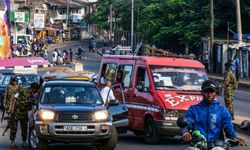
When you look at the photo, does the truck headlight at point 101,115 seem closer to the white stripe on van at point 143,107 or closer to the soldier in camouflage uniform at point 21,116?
the white stripe on van at point 143,107

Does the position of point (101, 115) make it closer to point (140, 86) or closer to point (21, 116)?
point (21, 116)

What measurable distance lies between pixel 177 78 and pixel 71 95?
10.6ft

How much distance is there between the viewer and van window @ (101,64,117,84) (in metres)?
18.9

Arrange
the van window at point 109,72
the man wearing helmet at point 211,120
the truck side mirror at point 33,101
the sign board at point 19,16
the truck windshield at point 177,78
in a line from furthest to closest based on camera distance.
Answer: the sign board at point 19,16 → the van window at point 109,72 → the truck windshield at point 177,78 → the truck side mirror at point 33,101 → the man wearing helmet at point 211,120

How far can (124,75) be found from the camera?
59.9ft

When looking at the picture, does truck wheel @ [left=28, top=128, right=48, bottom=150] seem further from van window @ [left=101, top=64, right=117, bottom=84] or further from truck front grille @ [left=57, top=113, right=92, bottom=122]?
van window @ [left=101, top=64, right=117, bottom=84]

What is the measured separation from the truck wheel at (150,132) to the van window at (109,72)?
8.17 feet

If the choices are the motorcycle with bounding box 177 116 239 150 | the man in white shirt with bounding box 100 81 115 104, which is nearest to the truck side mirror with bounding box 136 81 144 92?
the man in white shirt with bounding box 100 81 115 104

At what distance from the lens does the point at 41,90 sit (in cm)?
1529

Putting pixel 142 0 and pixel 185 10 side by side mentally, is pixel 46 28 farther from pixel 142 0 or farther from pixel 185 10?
pixel 185 10

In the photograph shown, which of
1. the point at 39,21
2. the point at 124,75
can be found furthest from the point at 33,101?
the point at 39,21

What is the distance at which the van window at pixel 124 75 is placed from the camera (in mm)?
17938

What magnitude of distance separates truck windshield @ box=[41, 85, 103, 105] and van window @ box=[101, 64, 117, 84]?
11.5 feet

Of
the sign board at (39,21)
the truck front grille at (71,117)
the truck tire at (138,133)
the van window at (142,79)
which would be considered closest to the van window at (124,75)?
the van window at (142,79)
